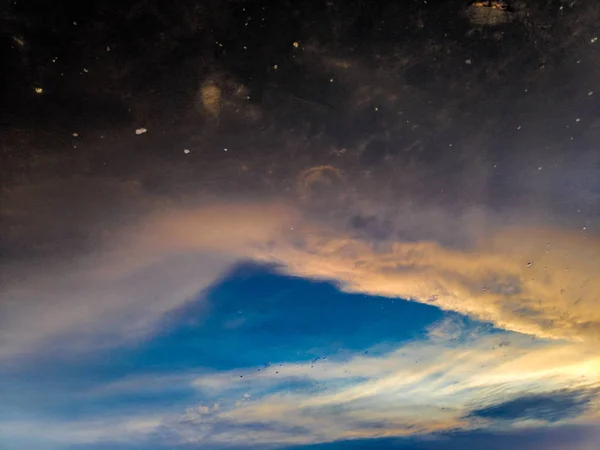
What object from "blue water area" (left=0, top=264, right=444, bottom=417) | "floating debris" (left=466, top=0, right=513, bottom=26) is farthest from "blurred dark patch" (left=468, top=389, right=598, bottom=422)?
"floating debris" (left=466, top=0, right=513, bottom=26)

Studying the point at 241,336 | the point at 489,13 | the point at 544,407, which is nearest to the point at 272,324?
the point at 241,336

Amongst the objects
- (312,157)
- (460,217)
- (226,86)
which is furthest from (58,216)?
(460,217)

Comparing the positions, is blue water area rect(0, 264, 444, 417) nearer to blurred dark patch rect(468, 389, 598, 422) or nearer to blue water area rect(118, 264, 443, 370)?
blue water area rect(118, 264, 443, 370)

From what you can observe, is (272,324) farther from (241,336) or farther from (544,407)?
(544,407)

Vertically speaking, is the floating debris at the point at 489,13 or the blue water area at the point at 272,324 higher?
the floating debris at the point at 489,13

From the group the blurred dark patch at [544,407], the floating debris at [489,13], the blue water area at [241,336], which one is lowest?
the blurred dark patch at [544,407]

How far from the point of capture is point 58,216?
3.55 m

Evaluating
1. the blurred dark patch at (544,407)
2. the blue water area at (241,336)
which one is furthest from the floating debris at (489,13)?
the blurred dark patch at (544,407)

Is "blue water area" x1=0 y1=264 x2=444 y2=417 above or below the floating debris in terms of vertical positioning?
below

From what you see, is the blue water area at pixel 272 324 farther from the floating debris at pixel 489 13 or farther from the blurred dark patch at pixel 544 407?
the blurred dark patch at pixel 544 407

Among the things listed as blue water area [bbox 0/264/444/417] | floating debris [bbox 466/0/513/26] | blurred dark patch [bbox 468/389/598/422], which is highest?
floating debris [bbox 466/0/513/26]

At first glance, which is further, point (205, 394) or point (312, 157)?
point (205, 394)

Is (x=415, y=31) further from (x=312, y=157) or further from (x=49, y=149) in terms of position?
(x=49, y=149)

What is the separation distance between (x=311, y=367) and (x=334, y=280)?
1781 millimetres
